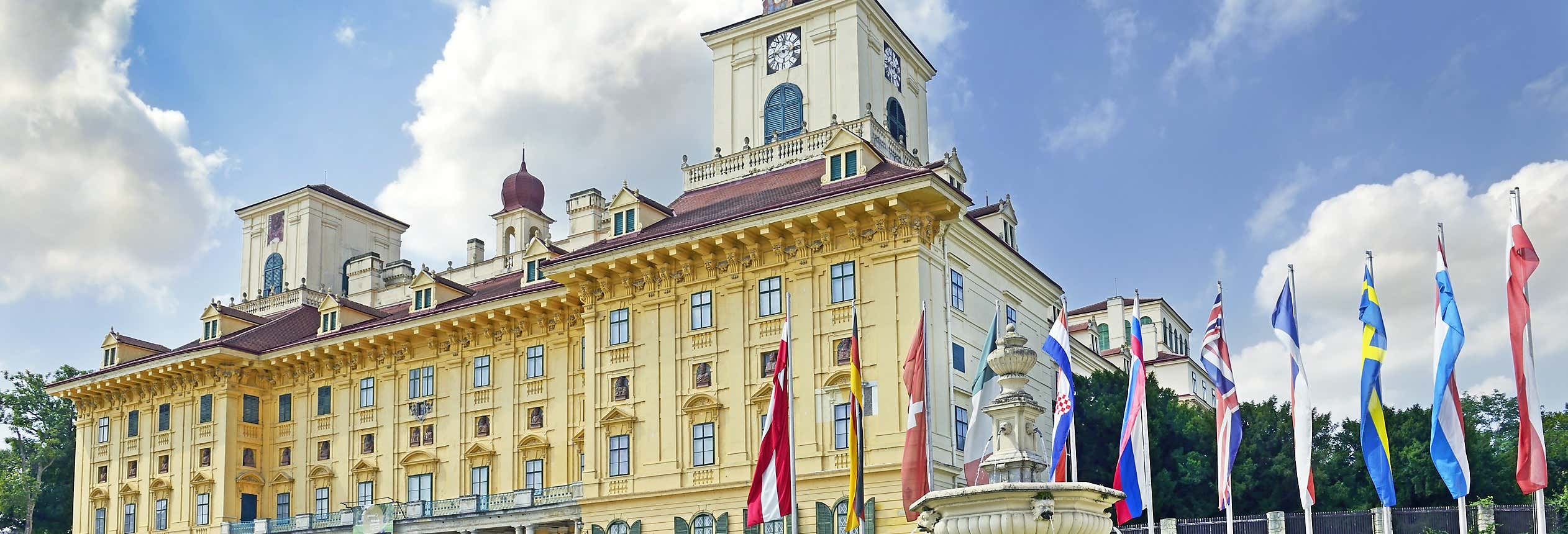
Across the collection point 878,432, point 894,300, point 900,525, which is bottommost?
point 900,525

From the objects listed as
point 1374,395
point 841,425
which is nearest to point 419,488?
point 841,425

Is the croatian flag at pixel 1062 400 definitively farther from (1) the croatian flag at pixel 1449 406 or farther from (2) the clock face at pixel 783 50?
(2) the clock face at pixel 783 50

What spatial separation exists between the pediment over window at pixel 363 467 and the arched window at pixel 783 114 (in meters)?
19.2

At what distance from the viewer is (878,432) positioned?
40062 mm

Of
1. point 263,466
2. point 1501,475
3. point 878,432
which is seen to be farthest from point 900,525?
point 263,466

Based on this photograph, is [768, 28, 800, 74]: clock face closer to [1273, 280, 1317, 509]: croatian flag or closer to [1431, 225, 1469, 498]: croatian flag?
[1273, 280, 1317, 509]: croatian flag

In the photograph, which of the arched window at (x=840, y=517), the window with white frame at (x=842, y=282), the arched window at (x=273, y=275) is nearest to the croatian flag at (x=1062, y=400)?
the arched window at (x=840, y=517)

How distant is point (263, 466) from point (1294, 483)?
1547 inches

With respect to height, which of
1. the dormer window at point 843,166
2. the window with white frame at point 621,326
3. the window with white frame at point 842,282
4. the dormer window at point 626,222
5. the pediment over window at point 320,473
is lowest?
the pediment over window at point 320,473

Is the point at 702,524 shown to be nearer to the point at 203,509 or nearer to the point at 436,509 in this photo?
the point at 436,509

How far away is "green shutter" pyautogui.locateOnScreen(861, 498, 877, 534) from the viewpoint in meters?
39.3

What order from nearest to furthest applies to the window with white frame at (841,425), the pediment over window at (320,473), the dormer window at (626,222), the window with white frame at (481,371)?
1. the window with white frame at (841,425)
2. the dormer window at (626,222)
3. the window with white frame at (481,371)
4. the pediment over window at (320,473)

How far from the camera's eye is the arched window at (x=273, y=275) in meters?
69.4

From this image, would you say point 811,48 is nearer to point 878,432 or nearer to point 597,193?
point 597,193
